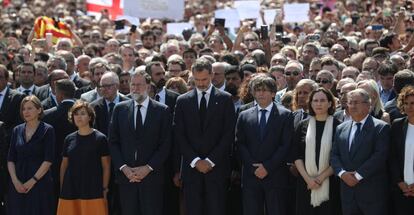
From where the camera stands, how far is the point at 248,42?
19.3m

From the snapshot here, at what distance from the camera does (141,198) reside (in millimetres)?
12844

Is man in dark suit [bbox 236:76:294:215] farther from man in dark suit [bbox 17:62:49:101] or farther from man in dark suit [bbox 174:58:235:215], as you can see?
man in dark suit [bbox 17:62:49:101]

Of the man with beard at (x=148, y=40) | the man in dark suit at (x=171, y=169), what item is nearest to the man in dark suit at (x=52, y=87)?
the man in dark suit at (x=171, y=169)

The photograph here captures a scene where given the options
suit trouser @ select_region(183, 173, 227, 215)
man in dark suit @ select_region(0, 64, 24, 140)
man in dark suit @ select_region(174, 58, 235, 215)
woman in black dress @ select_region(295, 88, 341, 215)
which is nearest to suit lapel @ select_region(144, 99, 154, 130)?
man in dark suit @ select_region(174, 58, 235, 215)

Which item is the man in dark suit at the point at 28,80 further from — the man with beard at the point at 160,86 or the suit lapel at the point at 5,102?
the man with beard at the point at 160,86

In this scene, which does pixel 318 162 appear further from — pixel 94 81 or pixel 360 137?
pixel 94 81

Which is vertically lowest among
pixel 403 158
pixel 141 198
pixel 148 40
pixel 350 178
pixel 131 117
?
pixel 141 198

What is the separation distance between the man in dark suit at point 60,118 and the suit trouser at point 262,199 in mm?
2765

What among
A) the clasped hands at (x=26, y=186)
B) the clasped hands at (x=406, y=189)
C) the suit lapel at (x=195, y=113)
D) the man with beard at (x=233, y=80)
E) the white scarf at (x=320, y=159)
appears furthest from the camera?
the man with beard at (x=233, y=80)

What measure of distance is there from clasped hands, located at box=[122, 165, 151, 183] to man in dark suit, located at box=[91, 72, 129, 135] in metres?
1.04

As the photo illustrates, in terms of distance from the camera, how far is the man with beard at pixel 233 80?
14258 mm

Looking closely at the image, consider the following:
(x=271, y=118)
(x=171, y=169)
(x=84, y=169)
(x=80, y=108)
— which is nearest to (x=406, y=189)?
(x=271, y=118)

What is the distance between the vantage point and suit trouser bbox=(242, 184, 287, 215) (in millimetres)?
12453

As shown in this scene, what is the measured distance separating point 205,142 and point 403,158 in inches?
94.2
